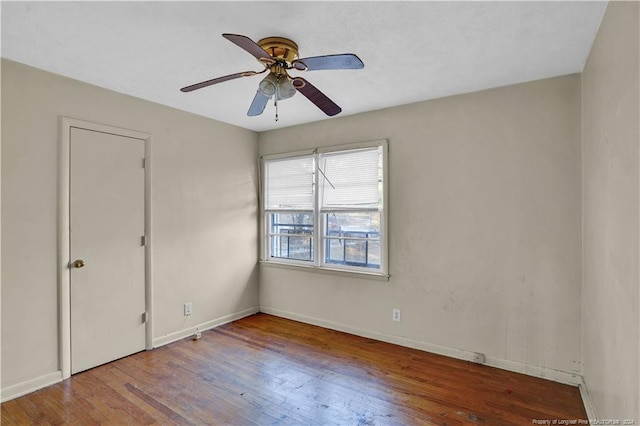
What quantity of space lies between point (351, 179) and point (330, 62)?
2.06 m

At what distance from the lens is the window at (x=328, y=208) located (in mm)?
3744

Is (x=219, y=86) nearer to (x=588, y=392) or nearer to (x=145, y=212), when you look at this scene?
(x=145, y=212)

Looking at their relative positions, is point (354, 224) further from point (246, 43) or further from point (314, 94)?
point (246, 43)

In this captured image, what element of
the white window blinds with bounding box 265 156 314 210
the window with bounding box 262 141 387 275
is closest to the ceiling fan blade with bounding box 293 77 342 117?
the window with bounding box 262 141 387 275

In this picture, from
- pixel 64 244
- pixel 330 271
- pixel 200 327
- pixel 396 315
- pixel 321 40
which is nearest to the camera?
pixel 321 40

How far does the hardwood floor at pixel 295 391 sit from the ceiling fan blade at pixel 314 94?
2142 mm

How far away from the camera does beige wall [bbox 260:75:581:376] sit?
274 cm

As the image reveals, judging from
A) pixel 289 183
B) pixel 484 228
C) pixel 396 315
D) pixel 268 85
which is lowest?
pixel 396 315

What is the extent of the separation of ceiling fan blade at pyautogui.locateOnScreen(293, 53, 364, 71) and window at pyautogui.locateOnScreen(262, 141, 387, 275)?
1.78m

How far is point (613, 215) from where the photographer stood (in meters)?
1.77

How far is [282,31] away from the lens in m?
2.06

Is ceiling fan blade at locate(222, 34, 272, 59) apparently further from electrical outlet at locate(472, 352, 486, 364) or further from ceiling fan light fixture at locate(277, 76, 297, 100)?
electrical outlet at locate(472, 352, 486, 364)

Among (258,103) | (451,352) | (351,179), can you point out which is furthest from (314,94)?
(451,352)

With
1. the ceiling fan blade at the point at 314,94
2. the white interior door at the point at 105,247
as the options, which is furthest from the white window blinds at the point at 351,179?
the white interior door at the point at 105,247
